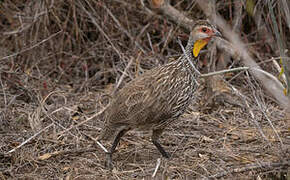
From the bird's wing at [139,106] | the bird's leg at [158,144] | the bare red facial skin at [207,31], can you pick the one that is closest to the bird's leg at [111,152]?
the bird's wing at [139,106]

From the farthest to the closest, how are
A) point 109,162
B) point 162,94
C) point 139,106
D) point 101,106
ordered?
point 101,106 < point 109,162 < point 139,106 < point 162,94

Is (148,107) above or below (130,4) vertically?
below

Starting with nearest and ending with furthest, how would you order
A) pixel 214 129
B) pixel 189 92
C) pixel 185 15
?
pixel 189 92
pixel 214 129
pixel 185 15

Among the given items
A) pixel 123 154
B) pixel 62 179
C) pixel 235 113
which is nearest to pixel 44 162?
pixel 62 179

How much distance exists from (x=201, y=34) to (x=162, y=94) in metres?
0.68

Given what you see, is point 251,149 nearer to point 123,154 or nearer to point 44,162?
point 123,154

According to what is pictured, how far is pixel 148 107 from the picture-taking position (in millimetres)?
4121

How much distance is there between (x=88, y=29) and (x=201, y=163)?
11.4ft

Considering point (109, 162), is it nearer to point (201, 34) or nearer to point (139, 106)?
point (139, 106)

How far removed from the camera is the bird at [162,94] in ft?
13.4

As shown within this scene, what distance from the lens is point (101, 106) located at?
5691mm

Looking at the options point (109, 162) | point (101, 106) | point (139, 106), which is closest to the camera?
point (139, 106)

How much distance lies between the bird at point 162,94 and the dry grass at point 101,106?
17.0 inches

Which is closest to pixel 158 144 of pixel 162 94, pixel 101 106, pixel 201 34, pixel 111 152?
pixel 111 152
